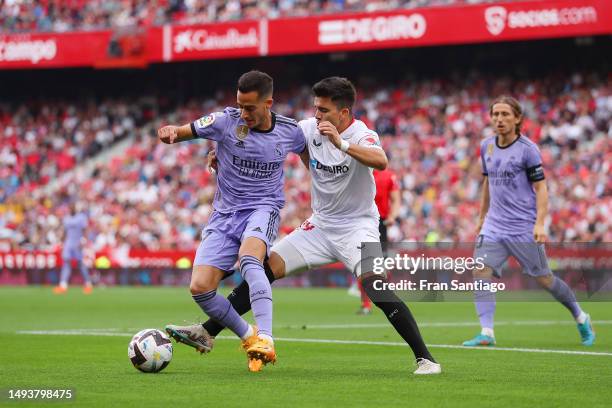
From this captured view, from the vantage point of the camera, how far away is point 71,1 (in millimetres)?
41219

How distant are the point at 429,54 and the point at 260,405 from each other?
29.6 m

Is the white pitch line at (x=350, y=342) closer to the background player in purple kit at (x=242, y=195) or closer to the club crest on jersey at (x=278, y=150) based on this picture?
the background player in purple kit at (x=242, y=195)

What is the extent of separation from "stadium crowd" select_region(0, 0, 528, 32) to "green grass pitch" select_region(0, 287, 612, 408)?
18579mm

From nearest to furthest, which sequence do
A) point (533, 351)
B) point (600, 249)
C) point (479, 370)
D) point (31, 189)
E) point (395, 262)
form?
point (479, 370)
point (533, 351)
point (395, 262)
point (600, 249)
point (31, 189)

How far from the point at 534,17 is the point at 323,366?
75.0 feet

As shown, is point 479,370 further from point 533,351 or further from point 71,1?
point 71,1

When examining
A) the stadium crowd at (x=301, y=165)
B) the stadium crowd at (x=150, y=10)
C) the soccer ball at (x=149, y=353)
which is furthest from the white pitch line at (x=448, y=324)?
the stadium crowd at (x=150, y=10)

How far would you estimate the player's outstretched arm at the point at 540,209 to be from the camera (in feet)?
37.6

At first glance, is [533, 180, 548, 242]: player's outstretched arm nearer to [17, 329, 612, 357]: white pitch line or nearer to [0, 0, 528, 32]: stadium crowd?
[17, 329, 612, 357]: white pitch line

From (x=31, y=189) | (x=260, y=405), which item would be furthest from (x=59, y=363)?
(x=31, y=189)

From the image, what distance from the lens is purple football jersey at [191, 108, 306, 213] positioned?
9.31 m

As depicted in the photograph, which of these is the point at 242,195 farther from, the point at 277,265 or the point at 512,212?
the point at 512,212

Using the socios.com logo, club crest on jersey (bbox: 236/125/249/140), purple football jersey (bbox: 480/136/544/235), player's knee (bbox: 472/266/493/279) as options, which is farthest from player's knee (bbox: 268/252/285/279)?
the socios.com logo

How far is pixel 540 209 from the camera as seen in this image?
1184cm
